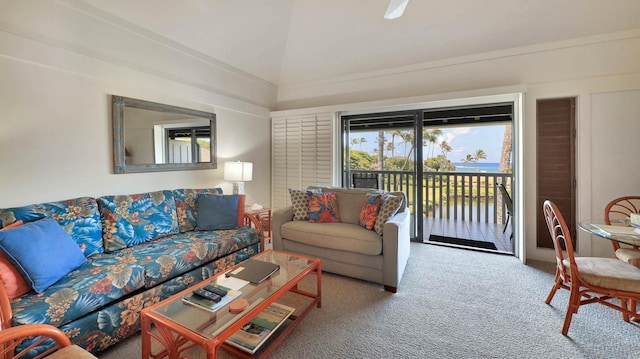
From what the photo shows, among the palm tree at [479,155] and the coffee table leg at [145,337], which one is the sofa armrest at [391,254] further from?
the palm tree at [479,155]

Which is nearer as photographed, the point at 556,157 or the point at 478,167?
the point at 556,157

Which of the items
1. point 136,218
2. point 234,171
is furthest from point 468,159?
point 136,218

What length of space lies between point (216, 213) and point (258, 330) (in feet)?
5.22

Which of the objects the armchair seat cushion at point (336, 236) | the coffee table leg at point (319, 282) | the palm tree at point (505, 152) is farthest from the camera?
the palm tree at point (505, 152)

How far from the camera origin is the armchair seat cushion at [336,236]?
100 inches

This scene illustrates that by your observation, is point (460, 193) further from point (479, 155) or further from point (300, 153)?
point (300, 153)

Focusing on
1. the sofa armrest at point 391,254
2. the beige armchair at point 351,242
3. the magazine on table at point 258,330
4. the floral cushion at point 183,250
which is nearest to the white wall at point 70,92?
the floral cushion at point 183,250

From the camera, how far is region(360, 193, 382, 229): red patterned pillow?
2.79 m

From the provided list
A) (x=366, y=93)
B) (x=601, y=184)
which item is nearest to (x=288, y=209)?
(x=366, y=93)

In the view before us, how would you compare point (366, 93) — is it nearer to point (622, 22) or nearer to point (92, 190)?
point (622, 22)

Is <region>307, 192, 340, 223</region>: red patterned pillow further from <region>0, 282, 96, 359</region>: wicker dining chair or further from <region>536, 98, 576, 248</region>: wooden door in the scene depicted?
<region>536, 98, 576, 248</region>: wooden door

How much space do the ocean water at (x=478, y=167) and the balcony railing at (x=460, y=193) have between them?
0.20ft

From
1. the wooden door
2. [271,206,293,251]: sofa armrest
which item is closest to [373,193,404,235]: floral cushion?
[271,206,293,251]: sofa armrest

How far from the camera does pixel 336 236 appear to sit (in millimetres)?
2713
